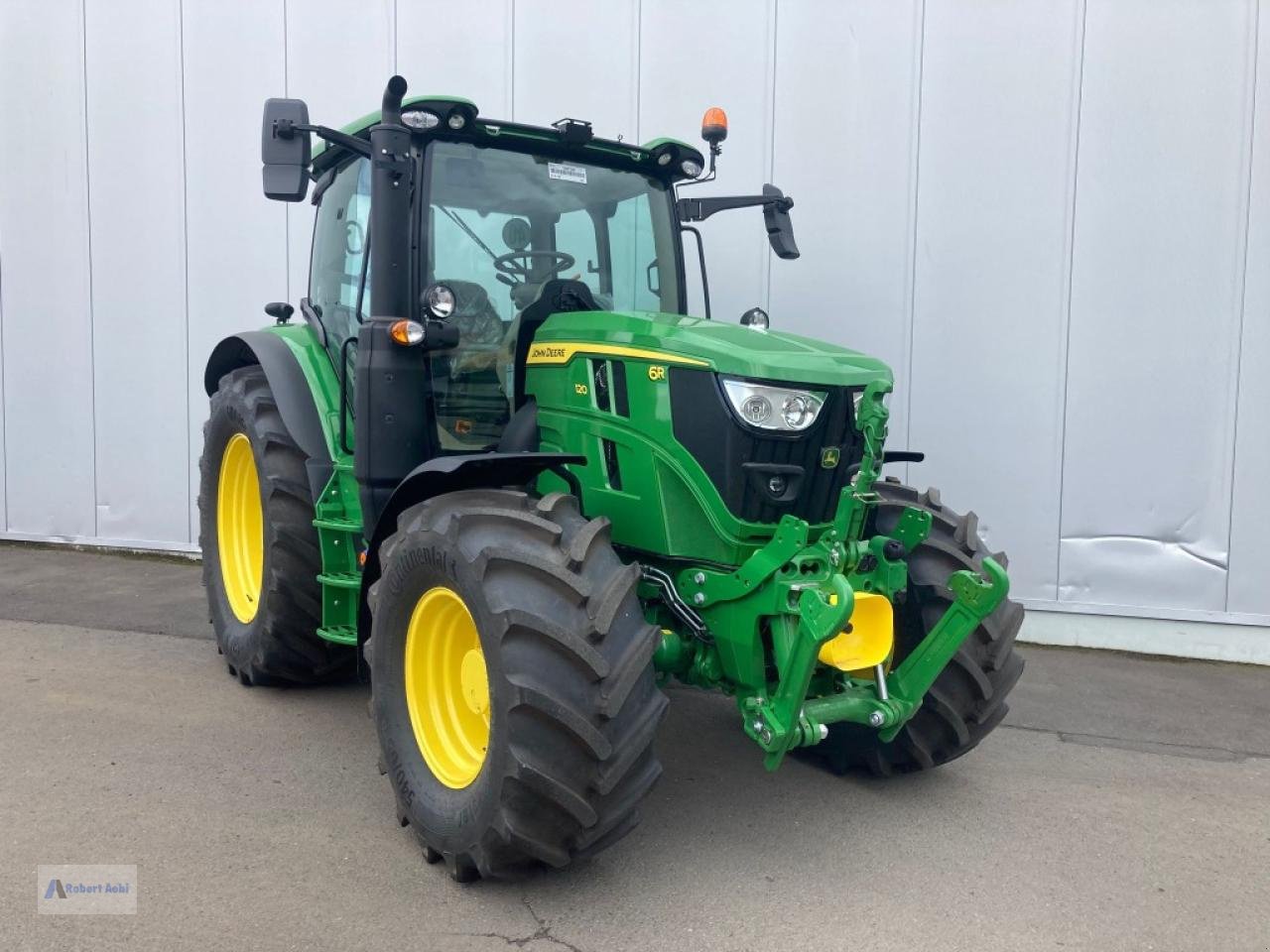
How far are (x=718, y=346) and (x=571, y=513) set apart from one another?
2.28ft

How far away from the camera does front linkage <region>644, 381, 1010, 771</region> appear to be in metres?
2.95

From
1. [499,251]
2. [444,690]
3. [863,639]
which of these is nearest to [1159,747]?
[863,639]

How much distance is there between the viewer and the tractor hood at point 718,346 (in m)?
3.16

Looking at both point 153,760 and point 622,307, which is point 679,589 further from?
point 153,760

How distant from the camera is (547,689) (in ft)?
8.83

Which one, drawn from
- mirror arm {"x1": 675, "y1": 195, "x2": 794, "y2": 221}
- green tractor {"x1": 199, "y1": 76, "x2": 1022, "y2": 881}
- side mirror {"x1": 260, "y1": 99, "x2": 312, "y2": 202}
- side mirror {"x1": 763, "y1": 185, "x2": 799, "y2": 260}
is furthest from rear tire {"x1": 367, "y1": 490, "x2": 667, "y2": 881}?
side mirror {"x1": 763, "y1": 185, "x2": 799, "y2": 260}

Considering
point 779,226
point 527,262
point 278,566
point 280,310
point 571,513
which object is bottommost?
point 278,566

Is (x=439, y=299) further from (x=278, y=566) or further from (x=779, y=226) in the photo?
(x=779, y=226)

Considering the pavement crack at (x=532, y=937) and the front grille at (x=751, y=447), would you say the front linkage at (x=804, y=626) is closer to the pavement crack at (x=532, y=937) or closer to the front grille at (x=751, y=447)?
the front grille at (x=751, y=447)

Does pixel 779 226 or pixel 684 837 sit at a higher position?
pixel 779 226

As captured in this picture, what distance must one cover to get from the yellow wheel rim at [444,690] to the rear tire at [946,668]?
1.42m

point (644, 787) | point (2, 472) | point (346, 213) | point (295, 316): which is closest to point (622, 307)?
point (346, 213)

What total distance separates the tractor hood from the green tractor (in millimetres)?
12

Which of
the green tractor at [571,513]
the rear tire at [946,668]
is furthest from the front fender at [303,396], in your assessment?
the rear tire at [946,668]
